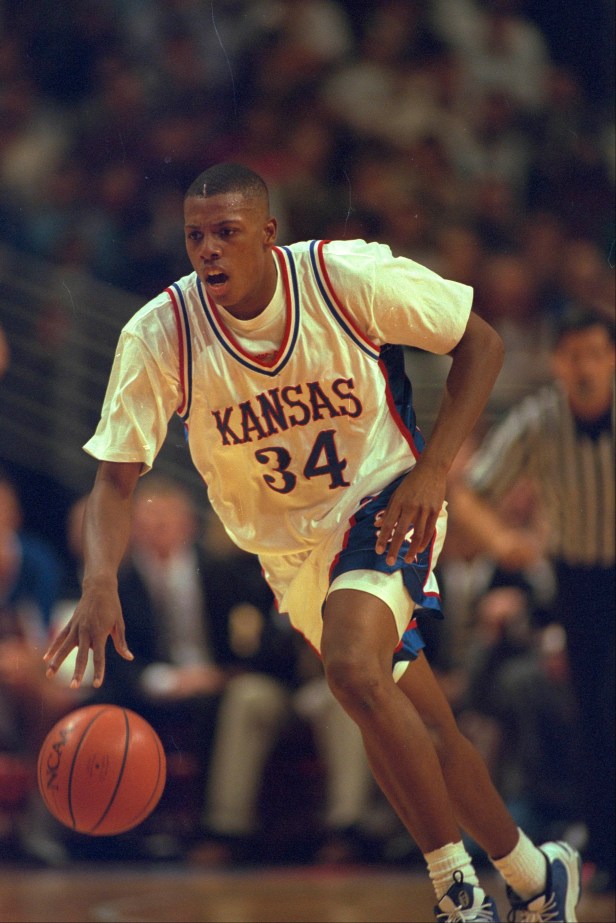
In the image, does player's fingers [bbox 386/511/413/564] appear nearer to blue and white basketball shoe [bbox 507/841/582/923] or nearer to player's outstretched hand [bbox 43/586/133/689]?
player's outstretched hand [bbox 43/586/133/689]

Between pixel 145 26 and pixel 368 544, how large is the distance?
3.35 m

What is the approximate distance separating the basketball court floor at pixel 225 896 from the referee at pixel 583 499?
1.50 ft

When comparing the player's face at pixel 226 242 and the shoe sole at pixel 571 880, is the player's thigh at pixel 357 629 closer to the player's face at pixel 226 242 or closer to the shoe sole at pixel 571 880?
the player's face at pixel 226 242

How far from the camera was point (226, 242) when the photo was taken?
2977 mm

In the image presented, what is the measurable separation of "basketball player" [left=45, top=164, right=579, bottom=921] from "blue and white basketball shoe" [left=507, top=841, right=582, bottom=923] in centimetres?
9

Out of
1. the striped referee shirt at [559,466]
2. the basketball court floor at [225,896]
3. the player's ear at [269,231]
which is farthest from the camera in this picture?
the striped referee shirt at [559,466]

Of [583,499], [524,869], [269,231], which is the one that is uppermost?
[269,231]

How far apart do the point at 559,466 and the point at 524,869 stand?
193 centimetres

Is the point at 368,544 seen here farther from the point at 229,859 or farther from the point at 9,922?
the point at 229,859

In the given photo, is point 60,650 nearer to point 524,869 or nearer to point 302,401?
point 302,401

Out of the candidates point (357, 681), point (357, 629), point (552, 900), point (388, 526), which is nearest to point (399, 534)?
point (388, 526)

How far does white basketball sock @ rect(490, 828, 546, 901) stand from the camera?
10.9ft

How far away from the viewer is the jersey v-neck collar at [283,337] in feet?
10.2

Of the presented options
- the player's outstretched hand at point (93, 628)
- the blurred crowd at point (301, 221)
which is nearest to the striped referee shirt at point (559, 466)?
the blurred crowd at point (301, 221)
